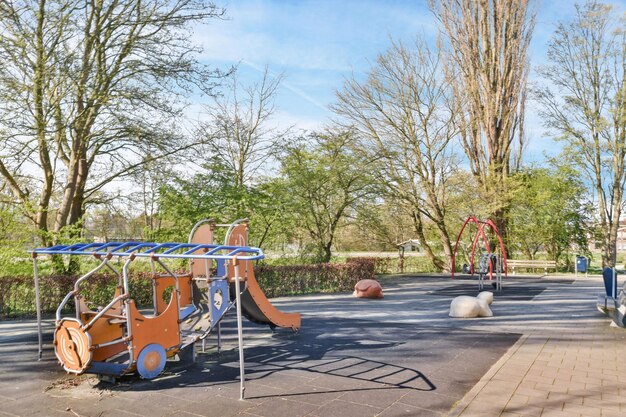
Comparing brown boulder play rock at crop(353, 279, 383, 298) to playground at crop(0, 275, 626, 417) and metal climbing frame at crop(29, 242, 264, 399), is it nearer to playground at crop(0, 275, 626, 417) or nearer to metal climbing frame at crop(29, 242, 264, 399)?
playground at crop(0, 275, 626, 417)

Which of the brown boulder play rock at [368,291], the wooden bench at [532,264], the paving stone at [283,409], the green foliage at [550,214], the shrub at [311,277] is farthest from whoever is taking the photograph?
the green foliage at [550,214]

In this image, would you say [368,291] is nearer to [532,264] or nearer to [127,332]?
[127,332]

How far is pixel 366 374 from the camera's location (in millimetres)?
5586

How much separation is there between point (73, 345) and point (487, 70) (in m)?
23.4

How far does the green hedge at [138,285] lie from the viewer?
10.4m

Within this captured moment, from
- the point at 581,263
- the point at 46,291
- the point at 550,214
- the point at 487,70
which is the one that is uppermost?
the point at 487,70

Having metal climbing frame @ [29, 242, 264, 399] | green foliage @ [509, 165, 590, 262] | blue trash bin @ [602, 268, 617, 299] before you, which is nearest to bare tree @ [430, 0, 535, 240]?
green foliage @ [509, 165, 590, 262]

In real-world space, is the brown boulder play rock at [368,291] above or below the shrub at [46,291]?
below

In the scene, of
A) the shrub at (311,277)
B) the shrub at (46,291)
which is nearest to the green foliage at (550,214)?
the shrub at (311,277)

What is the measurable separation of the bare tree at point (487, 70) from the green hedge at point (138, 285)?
11.0m

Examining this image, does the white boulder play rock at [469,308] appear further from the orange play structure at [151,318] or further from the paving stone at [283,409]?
the paving stone at [283,409]

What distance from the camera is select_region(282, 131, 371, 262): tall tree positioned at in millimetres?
17750

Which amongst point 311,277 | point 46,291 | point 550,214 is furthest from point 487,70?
point 46,291

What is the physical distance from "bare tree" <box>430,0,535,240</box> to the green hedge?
1101 cm
